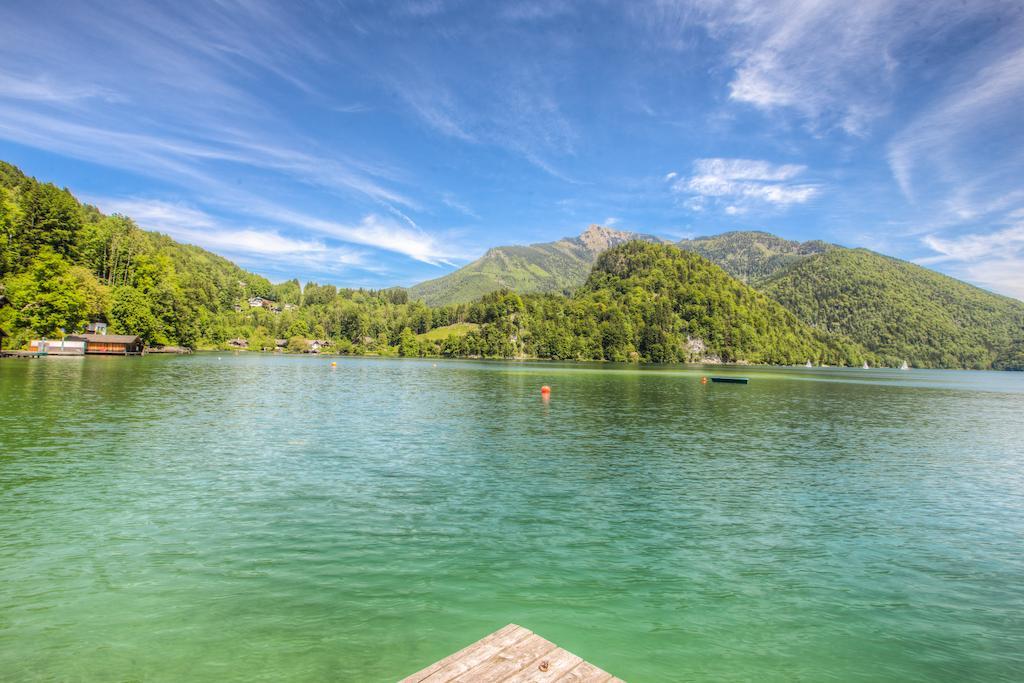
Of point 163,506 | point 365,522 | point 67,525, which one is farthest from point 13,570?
point 365,522

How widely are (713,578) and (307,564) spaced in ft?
38.8

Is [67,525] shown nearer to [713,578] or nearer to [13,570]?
[13,570]

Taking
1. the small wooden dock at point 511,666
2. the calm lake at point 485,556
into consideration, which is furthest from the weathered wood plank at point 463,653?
the calm lake at point 485,556

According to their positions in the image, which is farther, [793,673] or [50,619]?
[50,619]

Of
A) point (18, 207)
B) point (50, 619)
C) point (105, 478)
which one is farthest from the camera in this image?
point (18, 207)

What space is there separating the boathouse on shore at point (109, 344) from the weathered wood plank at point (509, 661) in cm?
16347

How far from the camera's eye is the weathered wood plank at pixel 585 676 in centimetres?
604

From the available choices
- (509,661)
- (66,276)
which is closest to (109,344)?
(66,276)

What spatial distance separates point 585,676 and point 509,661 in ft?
3.10

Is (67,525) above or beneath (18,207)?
beneath

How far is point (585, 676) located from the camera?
6.10m

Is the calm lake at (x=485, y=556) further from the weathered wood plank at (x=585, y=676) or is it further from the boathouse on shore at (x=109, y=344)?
the boathouse on shore at (x=109, y=344)

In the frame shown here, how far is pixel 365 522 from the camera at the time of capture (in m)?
18.4

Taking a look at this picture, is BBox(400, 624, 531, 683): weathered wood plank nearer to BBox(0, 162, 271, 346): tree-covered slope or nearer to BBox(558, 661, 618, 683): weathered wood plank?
BBox(558, 661, 618, 683): weathered wood plank
